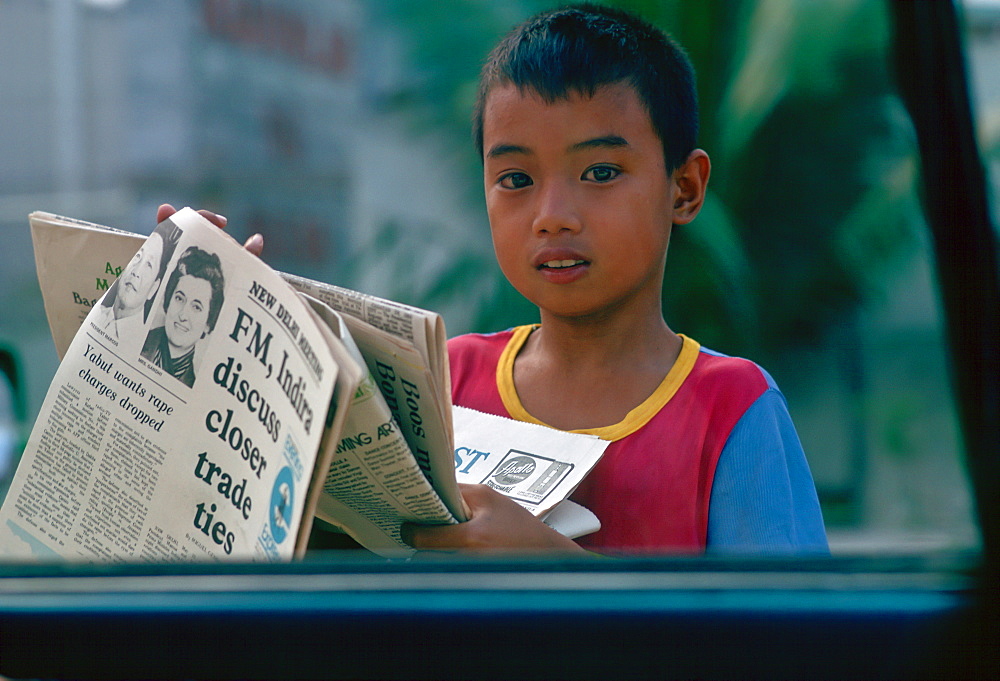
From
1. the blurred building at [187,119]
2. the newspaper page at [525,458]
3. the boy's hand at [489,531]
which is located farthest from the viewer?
the blurred building at [187,119]

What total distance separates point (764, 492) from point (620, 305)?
367mm

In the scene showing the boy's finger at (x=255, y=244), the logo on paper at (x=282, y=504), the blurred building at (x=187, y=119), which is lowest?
the logo on paper at (x=282, y=504)

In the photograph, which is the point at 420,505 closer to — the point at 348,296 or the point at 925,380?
the point at 348,296

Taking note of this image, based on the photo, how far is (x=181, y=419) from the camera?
36.3 inches

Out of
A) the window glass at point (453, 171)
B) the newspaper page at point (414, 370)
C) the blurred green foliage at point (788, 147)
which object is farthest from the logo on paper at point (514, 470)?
the blurred green foliage at point (788, 147)

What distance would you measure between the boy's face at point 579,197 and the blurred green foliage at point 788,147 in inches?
187

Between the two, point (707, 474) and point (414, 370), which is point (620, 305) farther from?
point (414, 370)

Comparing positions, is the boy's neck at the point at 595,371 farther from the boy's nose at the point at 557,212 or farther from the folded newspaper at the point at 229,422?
the folded newspaper at the point at 229,422

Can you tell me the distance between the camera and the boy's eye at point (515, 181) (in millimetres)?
1393

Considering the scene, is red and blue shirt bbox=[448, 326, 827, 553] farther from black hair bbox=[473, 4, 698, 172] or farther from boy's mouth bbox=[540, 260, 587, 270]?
black hair bbox=[473, 4, 698, 172]

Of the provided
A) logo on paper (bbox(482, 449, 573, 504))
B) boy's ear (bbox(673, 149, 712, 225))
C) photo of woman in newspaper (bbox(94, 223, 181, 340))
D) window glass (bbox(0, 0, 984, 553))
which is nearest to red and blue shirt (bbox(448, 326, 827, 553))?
logo on paper (bbox(482, 449, 573, 504))

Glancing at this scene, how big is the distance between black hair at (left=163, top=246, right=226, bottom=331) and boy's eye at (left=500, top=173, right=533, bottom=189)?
1.80 feet

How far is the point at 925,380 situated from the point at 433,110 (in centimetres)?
435

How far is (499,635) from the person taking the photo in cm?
63
